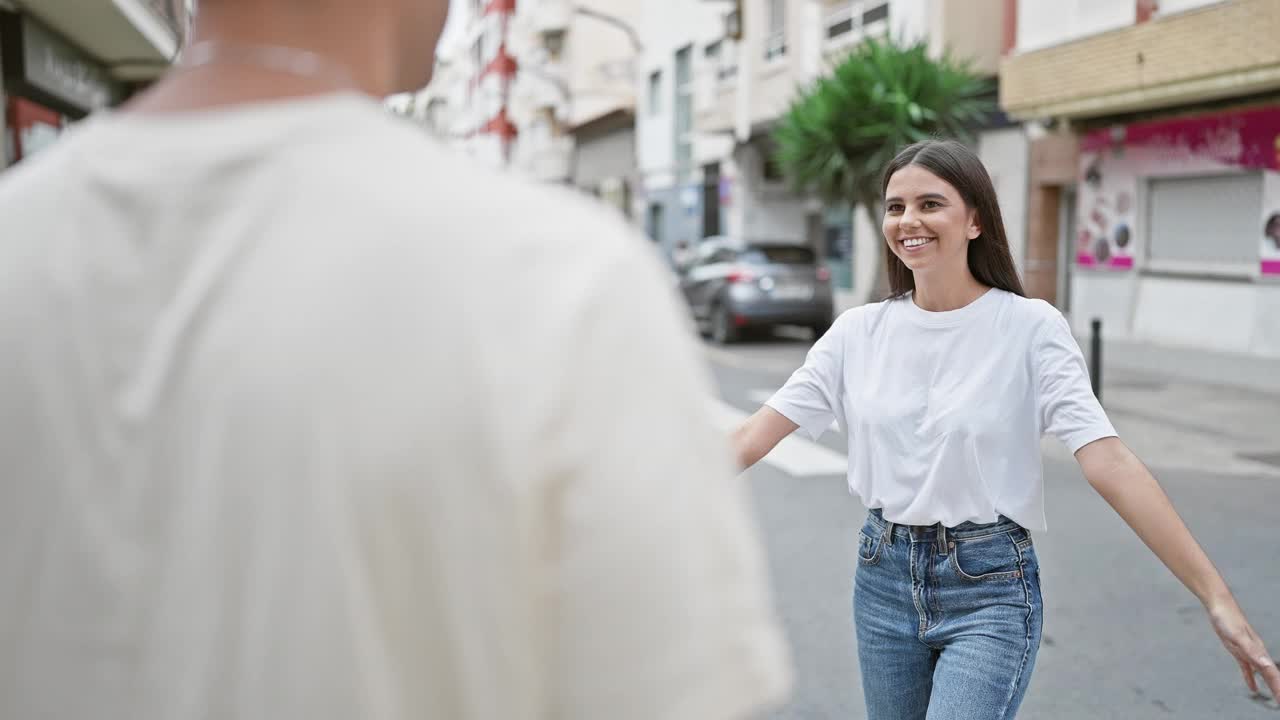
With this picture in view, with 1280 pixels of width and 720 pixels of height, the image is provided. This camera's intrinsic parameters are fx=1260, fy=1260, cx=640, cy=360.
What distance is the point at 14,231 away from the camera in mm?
932

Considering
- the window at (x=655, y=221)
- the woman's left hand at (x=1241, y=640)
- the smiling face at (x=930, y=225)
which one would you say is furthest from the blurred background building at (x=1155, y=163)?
the window at (x=655, y=221)

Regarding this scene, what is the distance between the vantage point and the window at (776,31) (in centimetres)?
2803

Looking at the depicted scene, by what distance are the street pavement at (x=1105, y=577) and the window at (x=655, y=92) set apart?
26833mm

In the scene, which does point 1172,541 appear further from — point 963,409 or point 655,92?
point 655,92

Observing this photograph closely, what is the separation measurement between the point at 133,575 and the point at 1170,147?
18.3 metres

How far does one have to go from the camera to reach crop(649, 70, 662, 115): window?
36656 mm

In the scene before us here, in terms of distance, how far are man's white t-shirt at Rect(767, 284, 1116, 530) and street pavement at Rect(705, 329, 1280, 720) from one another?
1.96 m

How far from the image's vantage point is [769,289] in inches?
742

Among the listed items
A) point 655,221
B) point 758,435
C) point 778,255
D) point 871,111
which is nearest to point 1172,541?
point 758,435

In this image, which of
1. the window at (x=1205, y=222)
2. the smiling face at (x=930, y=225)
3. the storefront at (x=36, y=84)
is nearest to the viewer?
the smiling face at (x=930, y=225)

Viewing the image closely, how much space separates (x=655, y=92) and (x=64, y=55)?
22.9m

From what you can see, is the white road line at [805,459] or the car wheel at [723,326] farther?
the car wheel at [723,326]

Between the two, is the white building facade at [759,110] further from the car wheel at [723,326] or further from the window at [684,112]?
the car wheel at [723,326]

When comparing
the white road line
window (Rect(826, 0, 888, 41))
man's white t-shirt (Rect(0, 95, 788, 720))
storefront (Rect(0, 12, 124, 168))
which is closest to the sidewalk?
the white road line
